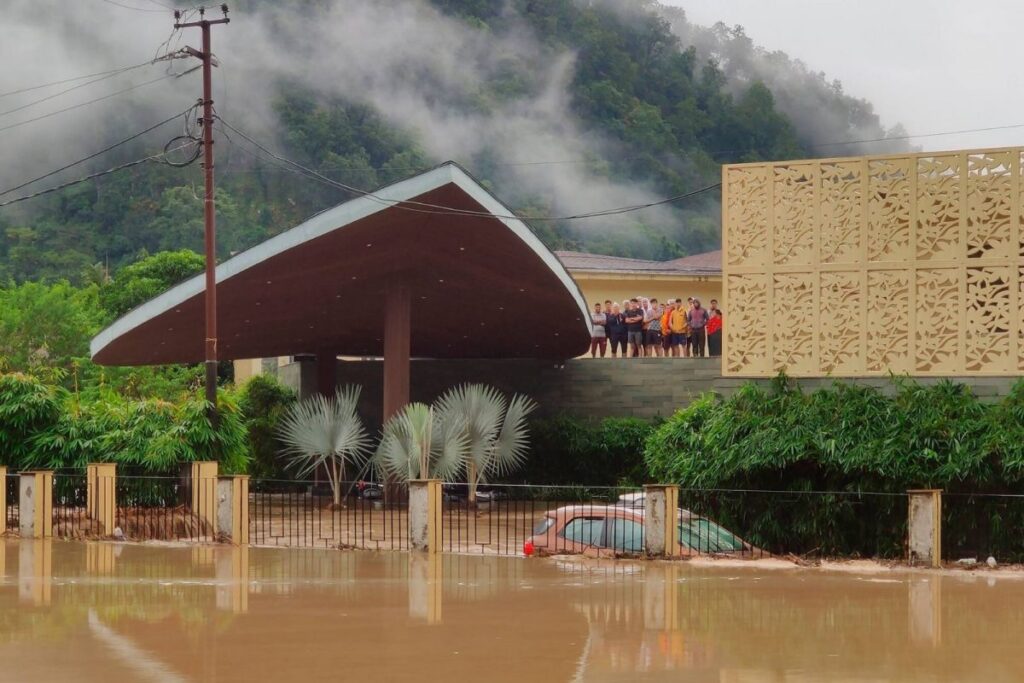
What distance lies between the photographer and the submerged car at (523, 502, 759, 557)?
17.5 meters

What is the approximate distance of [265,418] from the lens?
3903cm

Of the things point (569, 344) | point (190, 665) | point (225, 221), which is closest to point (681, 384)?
point (569, 344)

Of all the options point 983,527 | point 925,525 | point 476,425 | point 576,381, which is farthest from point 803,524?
point 576,381

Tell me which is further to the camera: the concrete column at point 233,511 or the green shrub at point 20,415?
the green shrub at point 20,415

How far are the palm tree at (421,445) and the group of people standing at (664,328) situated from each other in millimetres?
7658

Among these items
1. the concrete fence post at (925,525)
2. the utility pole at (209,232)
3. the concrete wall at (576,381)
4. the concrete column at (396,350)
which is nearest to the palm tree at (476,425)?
the concrete column at (396,350)

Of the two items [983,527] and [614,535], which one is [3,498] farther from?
[983,527]

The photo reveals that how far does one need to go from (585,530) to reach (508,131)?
283 feet

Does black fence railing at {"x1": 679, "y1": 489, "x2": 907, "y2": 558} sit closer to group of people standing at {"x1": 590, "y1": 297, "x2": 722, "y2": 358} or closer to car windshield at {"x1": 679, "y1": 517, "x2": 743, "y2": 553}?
car windshield at {"x1": 679, "y1": 517, "x2": 743, "y2": 553}

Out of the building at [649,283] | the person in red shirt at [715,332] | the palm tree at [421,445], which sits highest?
the building at [649,283]

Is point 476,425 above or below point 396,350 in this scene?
below

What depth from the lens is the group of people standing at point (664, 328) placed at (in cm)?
3359

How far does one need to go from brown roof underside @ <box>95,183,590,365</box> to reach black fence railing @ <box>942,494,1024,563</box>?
9.97 m

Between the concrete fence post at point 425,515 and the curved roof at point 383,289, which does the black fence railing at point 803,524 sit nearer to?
the concrete fence post at point 425,515
